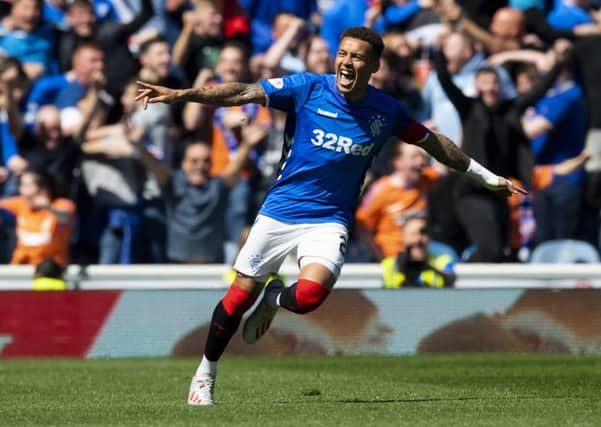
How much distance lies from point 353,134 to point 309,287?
110 cm

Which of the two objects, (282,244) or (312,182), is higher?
(312,182)

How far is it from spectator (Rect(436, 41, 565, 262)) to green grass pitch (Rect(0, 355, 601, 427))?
2.10 meters

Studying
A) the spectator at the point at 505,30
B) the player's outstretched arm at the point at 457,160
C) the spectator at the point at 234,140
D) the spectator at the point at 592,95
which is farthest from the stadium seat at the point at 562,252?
the player's outstretched arm at the point at 457,160

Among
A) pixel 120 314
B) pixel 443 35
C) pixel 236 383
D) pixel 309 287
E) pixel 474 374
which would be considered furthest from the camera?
pixel 443 35

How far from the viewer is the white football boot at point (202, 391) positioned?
906 centimetres

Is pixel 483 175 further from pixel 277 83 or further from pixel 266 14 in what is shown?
pixel 266 14

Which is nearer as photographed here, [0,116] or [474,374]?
[474,374]

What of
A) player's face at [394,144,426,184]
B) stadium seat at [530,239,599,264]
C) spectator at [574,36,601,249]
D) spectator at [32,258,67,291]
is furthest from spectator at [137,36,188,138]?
spectator at [574,36,601,249]

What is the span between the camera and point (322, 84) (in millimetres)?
9531

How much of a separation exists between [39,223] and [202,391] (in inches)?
262

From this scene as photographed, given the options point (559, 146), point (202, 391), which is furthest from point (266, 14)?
point (202, 391)

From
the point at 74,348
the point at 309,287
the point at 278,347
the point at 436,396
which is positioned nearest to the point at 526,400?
the point at 436,396

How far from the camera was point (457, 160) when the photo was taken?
9898 millimetres

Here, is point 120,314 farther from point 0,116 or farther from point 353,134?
point 353,134
